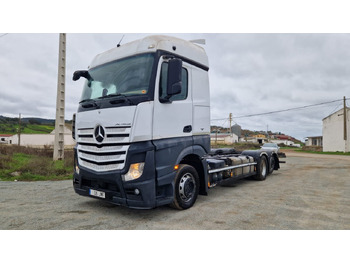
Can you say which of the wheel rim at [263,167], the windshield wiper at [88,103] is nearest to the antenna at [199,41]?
the windshield wiper at [88,103]

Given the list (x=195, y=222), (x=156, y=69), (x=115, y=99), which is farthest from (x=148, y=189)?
(x=156, y=69)

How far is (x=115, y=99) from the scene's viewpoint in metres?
4.09

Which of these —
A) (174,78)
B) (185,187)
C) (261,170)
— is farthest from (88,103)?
(261,170)

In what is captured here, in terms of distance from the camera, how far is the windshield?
408cm

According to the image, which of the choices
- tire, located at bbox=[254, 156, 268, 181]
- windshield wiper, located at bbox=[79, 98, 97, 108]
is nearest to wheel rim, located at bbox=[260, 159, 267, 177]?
tire, located at bbox=[254, 156, 268, 181]

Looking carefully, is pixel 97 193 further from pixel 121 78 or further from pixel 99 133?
pixel 121 78

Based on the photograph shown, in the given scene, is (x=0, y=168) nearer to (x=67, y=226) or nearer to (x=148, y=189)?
(x=67, y=226)

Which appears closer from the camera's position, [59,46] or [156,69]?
[156,69]

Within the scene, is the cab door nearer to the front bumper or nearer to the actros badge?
the front bumper

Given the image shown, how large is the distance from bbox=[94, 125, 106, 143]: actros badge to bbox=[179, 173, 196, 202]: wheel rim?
5.59ft

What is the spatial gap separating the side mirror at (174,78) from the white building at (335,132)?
110 feet

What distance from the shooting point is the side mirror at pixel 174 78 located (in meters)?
4.06

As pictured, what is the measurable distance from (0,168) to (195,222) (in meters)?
9.99

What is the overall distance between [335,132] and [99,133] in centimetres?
3731
